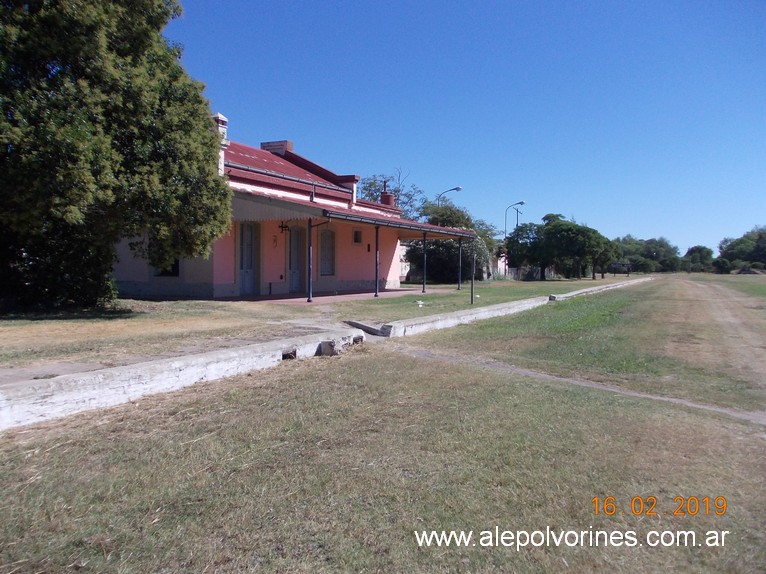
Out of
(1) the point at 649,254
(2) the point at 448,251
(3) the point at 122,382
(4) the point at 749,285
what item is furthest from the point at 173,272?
(1) the point at 649,254

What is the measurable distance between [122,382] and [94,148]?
18.4ft

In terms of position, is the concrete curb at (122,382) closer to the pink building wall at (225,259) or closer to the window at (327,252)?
the pink building wall at (225,259)

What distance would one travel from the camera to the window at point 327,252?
909 inches

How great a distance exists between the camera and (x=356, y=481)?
13.5 feet

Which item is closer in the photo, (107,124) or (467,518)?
(467,518)

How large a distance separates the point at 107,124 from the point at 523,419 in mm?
9609

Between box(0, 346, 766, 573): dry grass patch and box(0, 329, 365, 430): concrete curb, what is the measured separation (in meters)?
0.24

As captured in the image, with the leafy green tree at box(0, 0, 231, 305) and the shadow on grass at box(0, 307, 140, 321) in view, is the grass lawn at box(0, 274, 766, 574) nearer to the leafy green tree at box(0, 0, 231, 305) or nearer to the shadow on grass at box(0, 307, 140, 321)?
the leafy green tree at box(0, 0, 231, 305)

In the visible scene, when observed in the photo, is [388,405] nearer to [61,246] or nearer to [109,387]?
[109,387]

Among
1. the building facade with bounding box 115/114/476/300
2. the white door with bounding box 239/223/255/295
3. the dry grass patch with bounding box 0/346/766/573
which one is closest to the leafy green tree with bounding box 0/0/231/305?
the building facade with bounding box 115/114/476/300

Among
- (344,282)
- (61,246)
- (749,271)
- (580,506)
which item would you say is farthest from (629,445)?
(749,271)

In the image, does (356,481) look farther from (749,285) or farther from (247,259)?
(749,285)

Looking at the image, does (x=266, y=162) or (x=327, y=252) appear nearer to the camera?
(x=327, y=252)

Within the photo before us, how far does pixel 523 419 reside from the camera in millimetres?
5699
